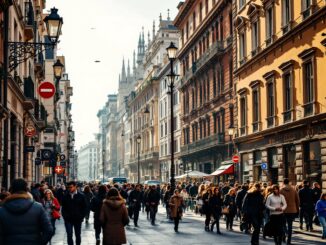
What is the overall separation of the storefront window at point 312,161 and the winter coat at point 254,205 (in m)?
10.5

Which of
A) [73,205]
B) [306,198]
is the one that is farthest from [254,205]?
[73,205]

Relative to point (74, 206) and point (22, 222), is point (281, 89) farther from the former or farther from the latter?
point (22, 222)

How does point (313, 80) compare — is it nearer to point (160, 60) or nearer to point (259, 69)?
point (259, 69)

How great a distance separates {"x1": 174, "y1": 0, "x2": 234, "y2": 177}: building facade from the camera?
159 ft

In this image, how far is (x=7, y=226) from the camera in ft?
24.5

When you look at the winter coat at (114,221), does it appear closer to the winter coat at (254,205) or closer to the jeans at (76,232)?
the jeans at (76,232)

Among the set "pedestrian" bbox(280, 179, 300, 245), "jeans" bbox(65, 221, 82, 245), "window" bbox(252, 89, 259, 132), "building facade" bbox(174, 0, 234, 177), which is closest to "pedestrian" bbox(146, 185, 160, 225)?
"pedestrian" bbox(280, 179, 300, 245)

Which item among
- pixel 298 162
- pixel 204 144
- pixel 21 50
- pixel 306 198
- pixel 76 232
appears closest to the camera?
pixel 76 232

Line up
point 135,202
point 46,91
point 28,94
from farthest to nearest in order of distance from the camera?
point 28,94 → point 46,91 → point 135,202

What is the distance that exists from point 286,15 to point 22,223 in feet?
89.5

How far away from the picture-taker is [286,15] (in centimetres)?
3278

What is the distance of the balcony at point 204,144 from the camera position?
49.4m

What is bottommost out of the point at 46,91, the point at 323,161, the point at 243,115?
the point at 323,161

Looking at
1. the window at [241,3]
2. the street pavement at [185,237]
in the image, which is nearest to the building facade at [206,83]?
the window at [241,3]
